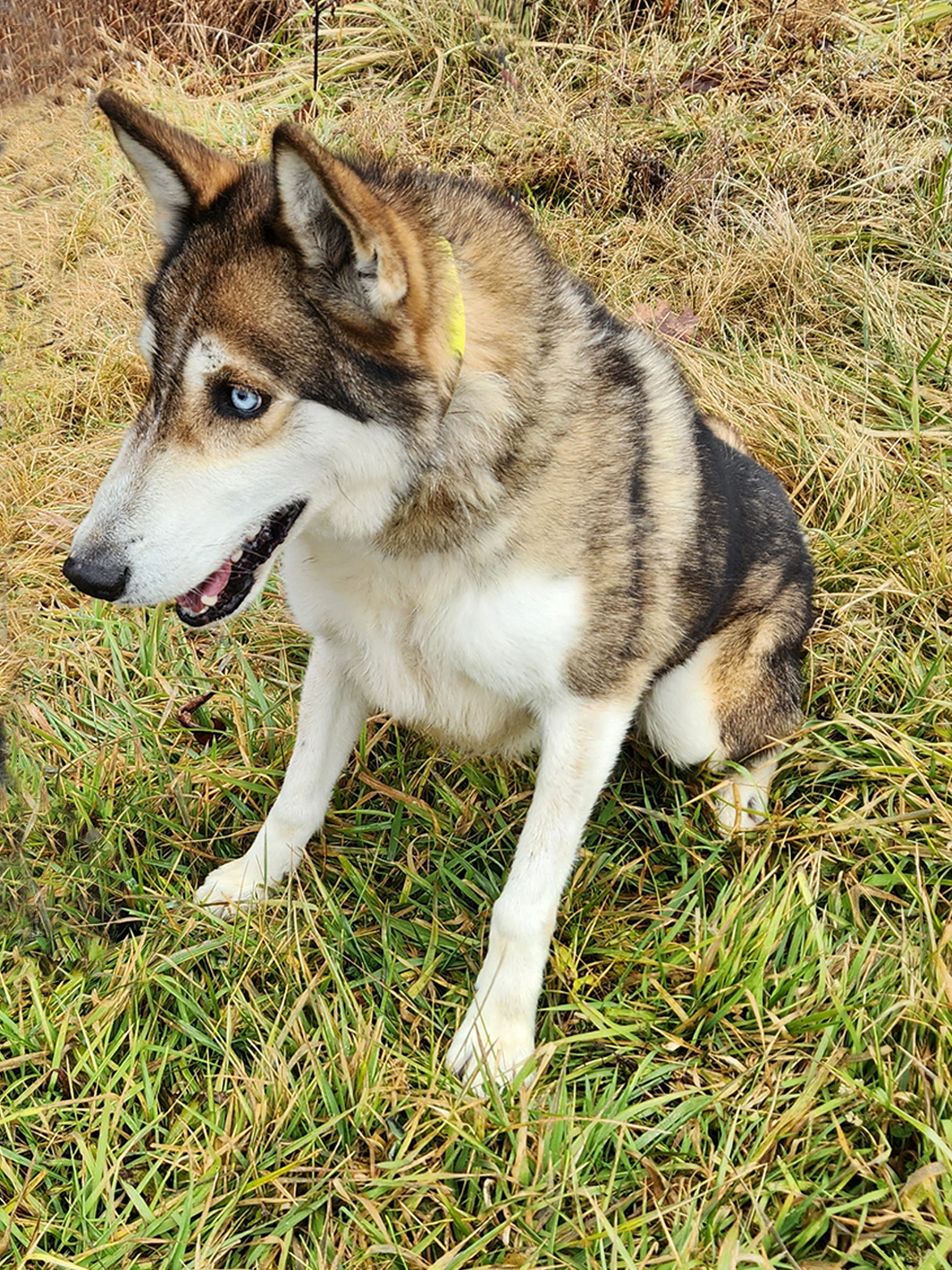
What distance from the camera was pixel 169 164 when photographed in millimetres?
2264

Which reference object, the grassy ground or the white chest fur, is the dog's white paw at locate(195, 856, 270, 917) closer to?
the grassy ground

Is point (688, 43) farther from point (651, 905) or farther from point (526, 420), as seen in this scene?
point (651, 905)

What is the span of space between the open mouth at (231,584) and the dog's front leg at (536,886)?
0.82 metres

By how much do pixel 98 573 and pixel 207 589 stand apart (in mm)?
255

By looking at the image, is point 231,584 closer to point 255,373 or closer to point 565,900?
point 255,373

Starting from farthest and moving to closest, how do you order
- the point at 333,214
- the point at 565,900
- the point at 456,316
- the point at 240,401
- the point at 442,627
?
1. the point at 565,900
2. the point at 442,627
3. the point at 456,316
4. the point at 240,401
5. the point at 333,214

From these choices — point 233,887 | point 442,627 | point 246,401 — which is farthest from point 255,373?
point 233,887

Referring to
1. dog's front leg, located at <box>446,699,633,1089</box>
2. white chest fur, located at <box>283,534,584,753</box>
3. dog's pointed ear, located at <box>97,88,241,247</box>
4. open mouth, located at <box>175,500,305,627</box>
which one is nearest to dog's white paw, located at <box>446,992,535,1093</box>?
dog's front leg, located at <box>446,699,633,1089</box>

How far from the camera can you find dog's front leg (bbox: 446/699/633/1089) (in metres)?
2.69

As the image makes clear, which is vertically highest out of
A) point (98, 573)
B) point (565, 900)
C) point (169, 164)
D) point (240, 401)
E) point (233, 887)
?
point (169, 164)

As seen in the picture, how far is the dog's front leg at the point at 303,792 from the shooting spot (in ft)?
10.3

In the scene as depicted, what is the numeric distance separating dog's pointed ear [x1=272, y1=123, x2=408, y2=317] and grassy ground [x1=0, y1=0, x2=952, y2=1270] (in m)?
1.75

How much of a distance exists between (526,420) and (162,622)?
1.97 m

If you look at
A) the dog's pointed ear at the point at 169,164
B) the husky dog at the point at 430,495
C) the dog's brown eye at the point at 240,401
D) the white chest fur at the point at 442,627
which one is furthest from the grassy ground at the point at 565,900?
the dog's pointed ear at the point at 169,164
